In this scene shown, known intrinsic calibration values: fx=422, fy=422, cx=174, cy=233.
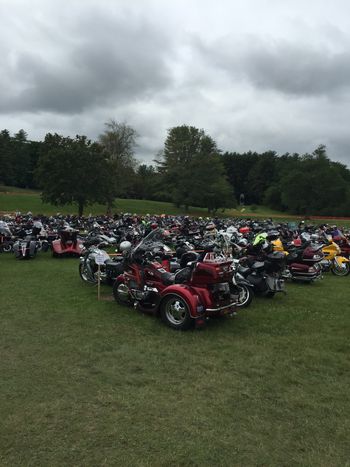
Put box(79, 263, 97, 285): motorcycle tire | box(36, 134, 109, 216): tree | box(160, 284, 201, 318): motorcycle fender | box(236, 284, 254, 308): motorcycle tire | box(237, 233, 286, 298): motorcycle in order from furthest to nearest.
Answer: box(36, 134, 109, 216): tree → box(79, 263, 97, 285): motorcycle tire → box(237, 233, 286, 298): motorcycle → box(236, 284, 254, 308): motorcycle tire → box(160, 284, 201, 318): motorcycle fender

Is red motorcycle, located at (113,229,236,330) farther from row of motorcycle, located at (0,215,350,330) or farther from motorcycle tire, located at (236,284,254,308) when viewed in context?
motorcycle tire, located at (236,284,254,308)

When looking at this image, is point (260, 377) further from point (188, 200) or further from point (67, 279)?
point (188, 200)

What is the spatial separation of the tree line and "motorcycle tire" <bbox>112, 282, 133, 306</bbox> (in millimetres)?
24096

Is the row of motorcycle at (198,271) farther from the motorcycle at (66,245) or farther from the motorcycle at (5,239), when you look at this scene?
the motorcycle at (5,239)

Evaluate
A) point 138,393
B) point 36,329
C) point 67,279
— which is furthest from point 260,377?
point 67,279

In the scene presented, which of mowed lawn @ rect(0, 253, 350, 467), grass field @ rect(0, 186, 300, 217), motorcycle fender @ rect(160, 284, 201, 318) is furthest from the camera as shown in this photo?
grass field @ rect(0, 186, 300, 217)

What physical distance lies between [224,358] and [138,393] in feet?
4.86

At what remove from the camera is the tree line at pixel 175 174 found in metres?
31.6

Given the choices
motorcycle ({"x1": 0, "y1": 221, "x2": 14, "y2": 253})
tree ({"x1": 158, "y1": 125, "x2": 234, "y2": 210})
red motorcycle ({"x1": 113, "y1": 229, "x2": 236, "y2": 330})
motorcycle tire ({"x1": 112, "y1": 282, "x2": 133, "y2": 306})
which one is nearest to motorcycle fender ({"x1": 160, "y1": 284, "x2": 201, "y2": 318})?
red motorcycle ({"x1": 113, "y1": 229, "x2": 236, "y2": 330})

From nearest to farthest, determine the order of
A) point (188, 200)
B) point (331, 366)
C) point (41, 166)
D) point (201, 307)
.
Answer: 1. point (331, 366)
2. point (201, 307)
3. point (41, 166)
4. point (188, 200)

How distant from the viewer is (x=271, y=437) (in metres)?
3.59

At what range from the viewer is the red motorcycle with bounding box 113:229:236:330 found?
6480mm

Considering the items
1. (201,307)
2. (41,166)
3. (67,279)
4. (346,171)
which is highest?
(346,171)

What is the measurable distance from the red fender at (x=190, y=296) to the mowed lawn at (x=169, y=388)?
0.35 meters
